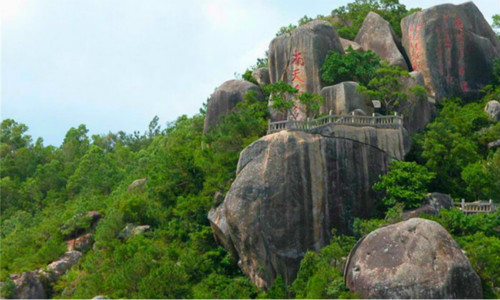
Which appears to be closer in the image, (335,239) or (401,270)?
(401,270)

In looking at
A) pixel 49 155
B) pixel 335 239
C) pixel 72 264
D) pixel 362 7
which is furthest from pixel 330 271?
pixel 49 155

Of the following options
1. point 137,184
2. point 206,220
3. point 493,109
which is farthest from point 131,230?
point 493,109

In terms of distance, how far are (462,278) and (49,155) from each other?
93.6 feet

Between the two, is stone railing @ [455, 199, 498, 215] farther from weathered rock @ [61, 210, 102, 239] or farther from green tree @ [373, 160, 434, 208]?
weathered rock @ [61, 210, 102, 239]

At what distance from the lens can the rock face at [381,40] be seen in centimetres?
2803

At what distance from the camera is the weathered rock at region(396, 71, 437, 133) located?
24.8 metres

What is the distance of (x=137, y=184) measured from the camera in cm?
2936

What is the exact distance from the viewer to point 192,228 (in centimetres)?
2306

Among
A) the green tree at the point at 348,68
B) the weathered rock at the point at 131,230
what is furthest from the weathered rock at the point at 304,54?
the weathered rock at the point at 131,230

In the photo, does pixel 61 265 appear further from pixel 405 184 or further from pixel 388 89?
pixel 388 89

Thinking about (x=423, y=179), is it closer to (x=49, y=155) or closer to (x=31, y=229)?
(x=31, y=229)

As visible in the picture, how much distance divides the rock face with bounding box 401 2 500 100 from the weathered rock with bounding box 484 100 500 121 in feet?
4.91

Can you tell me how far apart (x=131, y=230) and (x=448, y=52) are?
13.3 m

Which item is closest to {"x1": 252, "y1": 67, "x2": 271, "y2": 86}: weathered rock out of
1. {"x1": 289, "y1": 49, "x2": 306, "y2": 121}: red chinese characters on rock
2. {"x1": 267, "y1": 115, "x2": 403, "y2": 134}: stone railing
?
→ {"x1": 289, "y1": 49, "x2": 306, "y2": 121}: red chinese characters on rock
